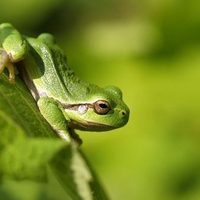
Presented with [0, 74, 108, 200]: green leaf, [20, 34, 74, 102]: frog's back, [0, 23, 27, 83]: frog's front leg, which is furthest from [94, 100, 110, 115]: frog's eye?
[0, 74, 108, 200]: green leaf

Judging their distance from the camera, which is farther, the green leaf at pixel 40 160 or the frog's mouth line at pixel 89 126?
the frog's mouth line at pixel 89 126

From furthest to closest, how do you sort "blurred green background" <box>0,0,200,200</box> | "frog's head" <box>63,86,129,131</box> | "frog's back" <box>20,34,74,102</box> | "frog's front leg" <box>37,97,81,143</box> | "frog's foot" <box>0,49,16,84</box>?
1. "blurred green background" <box>0,0,200,200</box>
2. "frog's head" <box>63,86,129,131</box>
3. "frog's back" <box>20,34,74,102</box>
4. "frog's front leg" <box>37,97,81,143</box>
5. "frog's foot" <box>0,49,16,84</box>

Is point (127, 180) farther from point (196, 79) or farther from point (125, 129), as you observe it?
point (196, 79)

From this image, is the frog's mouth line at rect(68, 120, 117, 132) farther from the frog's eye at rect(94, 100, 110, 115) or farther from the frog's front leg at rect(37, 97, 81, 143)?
the frog's front leg at rect(37, 97, 81, 143)

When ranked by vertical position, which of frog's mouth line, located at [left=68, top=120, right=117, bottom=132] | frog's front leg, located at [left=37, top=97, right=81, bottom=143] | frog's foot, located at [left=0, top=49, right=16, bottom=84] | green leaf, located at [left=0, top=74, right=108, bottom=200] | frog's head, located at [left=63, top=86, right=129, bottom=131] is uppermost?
green leaf, located at [left=0, top=74, right=108, bottom=200]

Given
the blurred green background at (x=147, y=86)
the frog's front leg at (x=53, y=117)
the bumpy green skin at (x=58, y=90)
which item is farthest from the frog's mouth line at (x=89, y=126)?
the blurred green background at (x=147, y=86)

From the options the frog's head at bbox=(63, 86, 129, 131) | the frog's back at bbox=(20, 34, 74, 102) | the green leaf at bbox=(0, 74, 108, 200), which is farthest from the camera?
the frog's head at bbox=(63, 86, 129, 131)

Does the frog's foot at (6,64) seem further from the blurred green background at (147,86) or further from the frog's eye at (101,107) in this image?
the blurred green background at (147,86)
